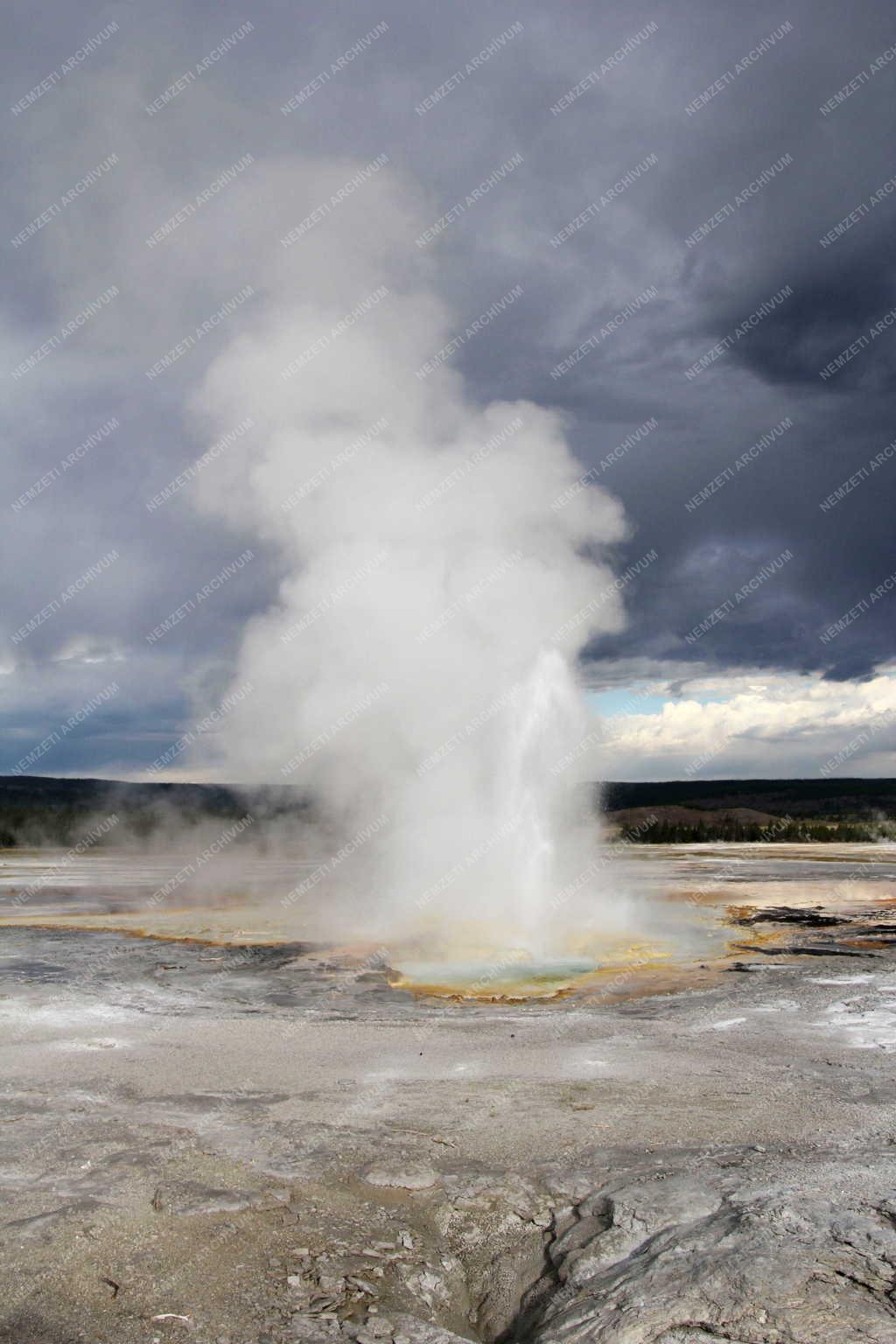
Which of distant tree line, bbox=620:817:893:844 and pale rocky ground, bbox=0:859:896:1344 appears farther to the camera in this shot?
distant tree line, bbox=620:817:893:844

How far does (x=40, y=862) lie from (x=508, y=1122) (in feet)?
139

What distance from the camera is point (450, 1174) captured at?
235 inches

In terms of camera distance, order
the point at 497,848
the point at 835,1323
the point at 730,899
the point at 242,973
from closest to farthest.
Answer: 1. the point at 835,1323
2. the point at 242,973
3. the point at 497,848
4. the point at 730,899

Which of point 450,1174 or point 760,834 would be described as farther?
point 760,834

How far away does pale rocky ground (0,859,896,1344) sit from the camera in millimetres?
4281

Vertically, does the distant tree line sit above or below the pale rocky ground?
below

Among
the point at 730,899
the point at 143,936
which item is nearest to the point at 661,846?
the point at 730,899

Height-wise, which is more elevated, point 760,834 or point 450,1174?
point 450,1174

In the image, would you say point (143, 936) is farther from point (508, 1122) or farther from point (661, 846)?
point (661, 846)

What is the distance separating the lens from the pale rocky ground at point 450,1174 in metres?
4.28

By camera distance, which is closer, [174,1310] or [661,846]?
[174,1310]

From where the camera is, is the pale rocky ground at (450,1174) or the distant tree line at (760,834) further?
the distant tree line at (760,834)

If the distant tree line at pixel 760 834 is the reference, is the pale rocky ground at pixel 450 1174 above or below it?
above

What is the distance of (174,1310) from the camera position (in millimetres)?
4359
